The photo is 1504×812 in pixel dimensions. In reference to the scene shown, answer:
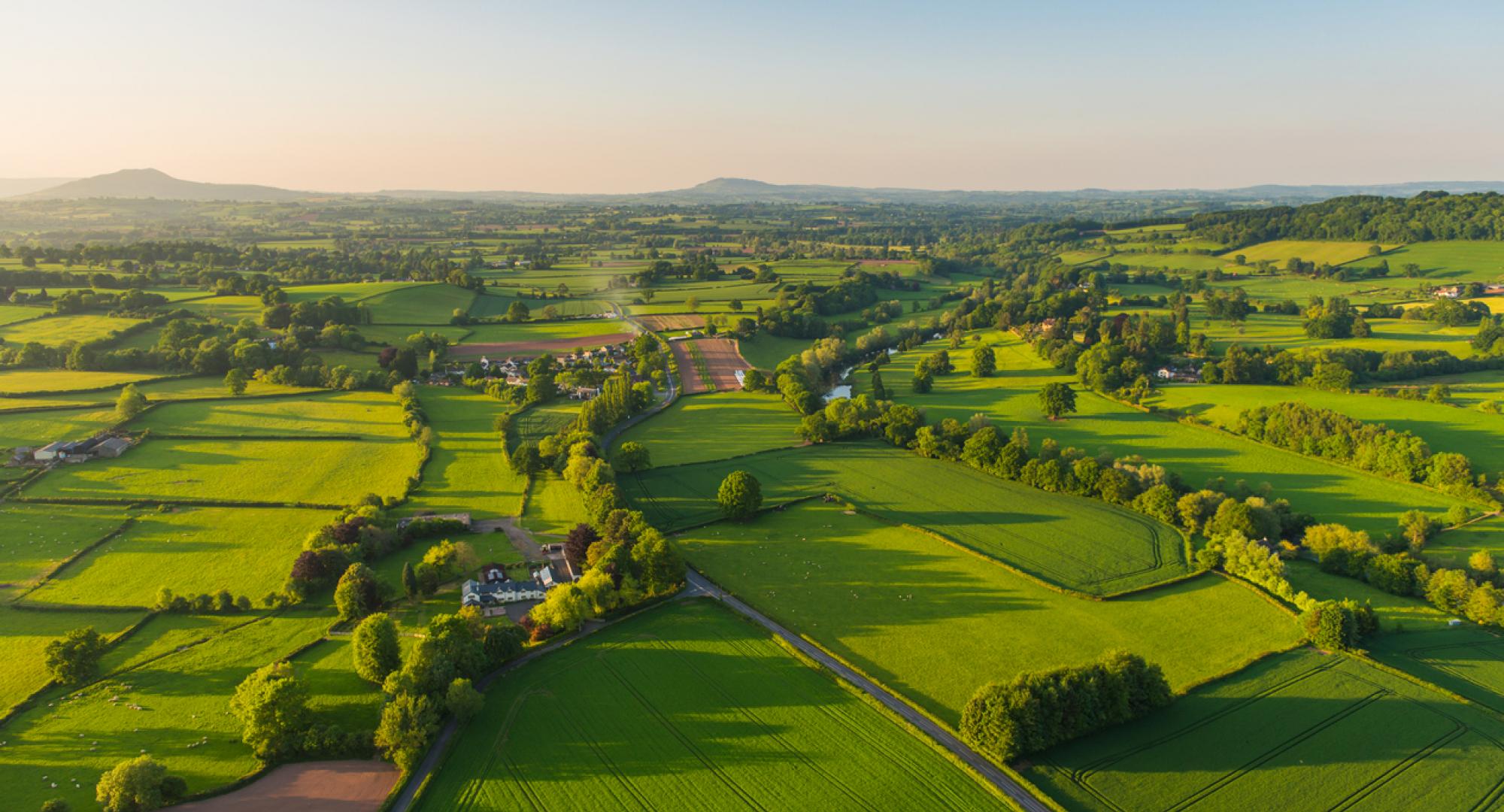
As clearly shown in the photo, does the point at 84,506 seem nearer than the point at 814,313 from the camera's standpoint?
Yes

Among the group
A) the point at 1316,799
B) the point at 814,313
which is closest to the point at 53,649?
the point at 1316,799

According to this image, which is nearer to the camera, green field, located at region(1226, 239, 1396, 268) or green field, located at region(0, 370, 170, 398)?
green field, located at region(0, 370, 170, 398)

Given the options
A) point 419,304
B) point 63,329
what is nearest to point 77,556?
point 63,329

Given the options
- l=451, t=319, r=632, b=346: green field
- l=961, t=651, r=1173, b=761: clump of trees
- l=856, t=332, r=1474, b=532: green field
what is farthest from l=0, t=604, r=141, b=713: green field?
l=856, t=332, r=1474, b=532: green field

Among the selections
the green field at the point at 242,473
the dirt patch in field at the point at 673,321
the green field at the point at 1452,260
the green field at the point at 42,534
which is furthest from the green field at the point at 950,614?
the green field at the point at 1452,260

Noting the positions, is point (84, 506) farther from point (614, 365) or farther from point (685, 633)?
point (614, 365)

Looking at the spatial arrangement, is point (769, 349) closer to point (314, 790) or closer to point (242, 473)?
point (242, 473)

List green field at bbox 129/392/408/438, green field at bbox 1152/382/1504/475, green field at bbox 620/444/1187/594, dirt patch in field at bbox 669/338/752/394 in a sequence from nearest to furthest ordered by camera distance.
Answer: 1. green field at bbox 620/444/1187/594
2. green field at bbox 1152/382/1504/475
3. green field at bbox 129/392/408/438
4. dirt patch in field at bbox 669/338/752/394

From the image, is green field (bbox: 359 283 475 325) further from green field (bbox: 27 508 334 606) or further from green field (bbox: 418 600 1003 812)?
green field (bbox: 418 600 1003 812)
